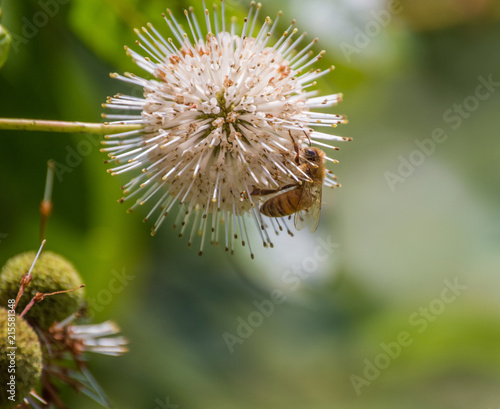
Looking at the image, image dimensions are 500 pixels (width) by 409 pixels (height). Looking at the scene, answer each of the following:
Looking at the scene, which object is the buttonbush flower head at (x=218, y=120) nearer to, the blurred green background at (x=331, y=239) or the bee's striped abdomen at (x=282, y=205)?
the bee's striped abdomen at (x=282, y=205)

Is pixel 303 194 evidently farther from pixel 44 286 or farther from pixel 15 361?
pixel 15 361

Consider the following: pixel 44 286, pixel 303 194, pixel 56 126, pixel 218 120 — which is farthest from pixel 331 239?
pixel 56 126

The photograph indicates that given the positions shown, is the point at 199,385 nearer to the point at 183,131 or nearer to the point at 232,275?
the point at 232,275

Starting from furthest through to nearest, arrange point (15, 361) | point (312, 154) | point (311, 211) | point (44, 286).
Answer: point (311, 211) → point (312, 154) → point (44, 286) → point (15, 361)

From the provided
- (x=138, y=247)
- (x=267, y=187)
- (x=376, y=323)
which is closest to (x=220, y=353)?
(x=376, y=323)

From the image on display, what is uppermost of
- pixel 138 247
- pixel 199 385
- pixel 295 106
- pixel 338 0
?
pixel 338 0

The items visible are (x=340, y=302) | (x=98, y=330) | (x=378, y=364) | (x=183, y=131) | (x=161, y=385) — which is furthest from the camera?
(x=378, y=364)

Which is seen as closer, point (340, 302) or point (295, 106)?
point (295, 106)

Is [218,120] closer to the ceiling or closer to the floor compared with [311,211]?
closer to the ceiling
